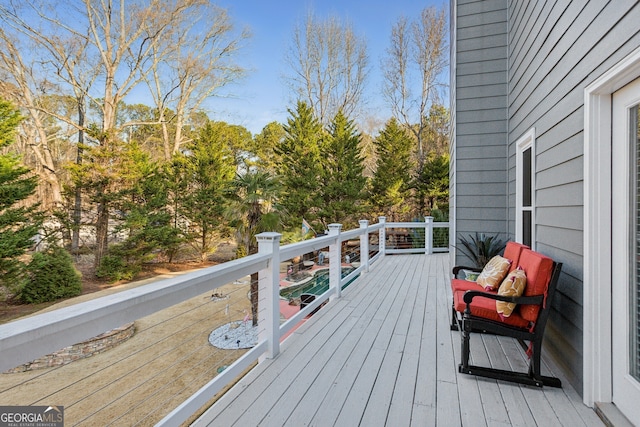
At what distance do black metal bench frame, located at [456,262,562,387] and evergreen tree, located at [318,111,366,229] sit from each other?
12.8 meters

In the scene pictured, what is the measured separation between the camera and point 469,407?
6.23 ft

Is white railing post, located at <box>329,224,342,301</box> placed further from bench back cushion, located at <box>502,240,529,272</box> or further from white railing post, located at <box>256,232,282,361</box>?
bench back cushion, located at <box>502,240,529,272</box>

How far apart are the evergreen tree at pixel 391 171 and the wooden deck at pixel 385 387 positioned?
1294cm

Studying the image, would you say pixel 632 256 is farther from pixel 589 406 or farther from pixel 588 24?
pixel 588 24

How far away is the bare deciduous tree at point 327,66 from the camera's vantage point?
1633 centimetres

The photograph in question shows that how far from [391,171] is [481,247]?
12329 millimetres

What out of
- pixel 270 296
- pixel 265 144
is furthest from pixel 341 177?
pixel 270 296

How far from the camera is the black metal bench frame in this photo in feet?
6.92

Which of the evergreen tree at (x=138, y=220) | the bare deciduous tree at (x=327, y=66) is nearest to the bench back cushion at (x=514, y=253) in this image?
the evergreen tree at (x=138, y=220)

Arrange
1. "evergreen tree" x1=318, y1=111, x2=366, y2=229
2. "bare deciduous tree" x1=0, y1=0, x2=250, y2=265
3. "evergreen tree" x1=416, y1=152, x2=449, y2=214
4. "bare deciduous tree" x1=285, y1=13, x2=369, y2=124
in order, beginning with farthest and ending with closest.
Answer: "bare deciduous tree" x1=285, y1=13, x2=369, y2=124
"evergreen tree" x1=416, y1=152, x2=449, y2=214
"evergreen tree" x1=318, y1=111, x2=366, y2=229
"bare deciduous tree" x1=0, y1=0, x2=250, y2=265

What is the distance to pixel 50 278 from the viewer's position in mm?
9383

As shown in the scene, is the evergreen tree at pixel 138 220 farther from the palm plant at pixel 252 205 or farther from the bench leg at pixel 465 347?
the bench leg at pixel 465 347

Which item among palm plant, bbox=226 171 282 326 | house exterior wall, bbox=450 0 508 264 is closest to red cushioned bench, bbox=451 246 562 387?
house exterior wall, bbox=450 0 508 264

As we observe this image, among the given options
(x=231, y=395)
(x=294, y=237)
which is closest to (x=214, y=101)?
(x=294, y=237)
